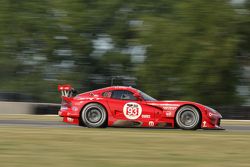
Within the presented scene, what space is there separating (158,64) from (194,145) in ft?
68.8

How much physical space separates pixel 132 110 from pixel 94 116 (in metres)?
1.02

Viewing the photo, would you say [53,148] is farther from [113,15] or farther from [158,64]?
[113,15]

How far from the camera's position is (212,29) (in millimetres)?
29516

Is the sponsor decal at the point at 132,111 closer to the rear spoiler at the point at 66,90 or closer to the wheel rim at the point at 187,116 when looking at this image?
the wheel rim at the point at 187,116

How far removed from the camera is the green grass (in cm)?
749

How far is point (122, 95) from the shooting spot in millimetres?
14367

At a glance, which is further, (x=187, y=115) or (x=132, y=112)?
(x=132, y=112)

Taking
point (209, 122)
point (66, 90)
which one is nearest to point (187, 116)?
point (209, 122)

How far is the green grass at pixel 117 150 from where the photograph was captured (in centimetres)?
749

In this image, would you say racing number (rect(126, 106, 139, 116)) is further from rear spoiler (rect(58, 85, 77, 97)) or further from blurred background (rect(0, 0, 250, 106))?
blurred background (rect(0, 0, 250, 106))

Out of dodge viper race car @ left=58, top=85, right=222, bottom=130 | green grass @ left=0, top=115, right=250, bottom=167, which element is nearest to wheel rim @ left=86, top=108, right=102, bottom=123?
dodge viper race car @ left=58, top=85, right=222, bottom=130

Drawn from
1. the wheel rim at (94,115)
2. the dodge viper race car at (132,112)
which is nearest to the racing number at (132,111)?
the dodge viper race car at (132,112)

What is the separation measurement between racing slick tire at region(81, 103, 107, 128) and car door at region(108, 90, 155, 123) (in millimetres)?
277

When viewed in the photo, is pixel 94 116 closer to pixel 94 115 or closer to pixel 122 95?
pixel 94 115
